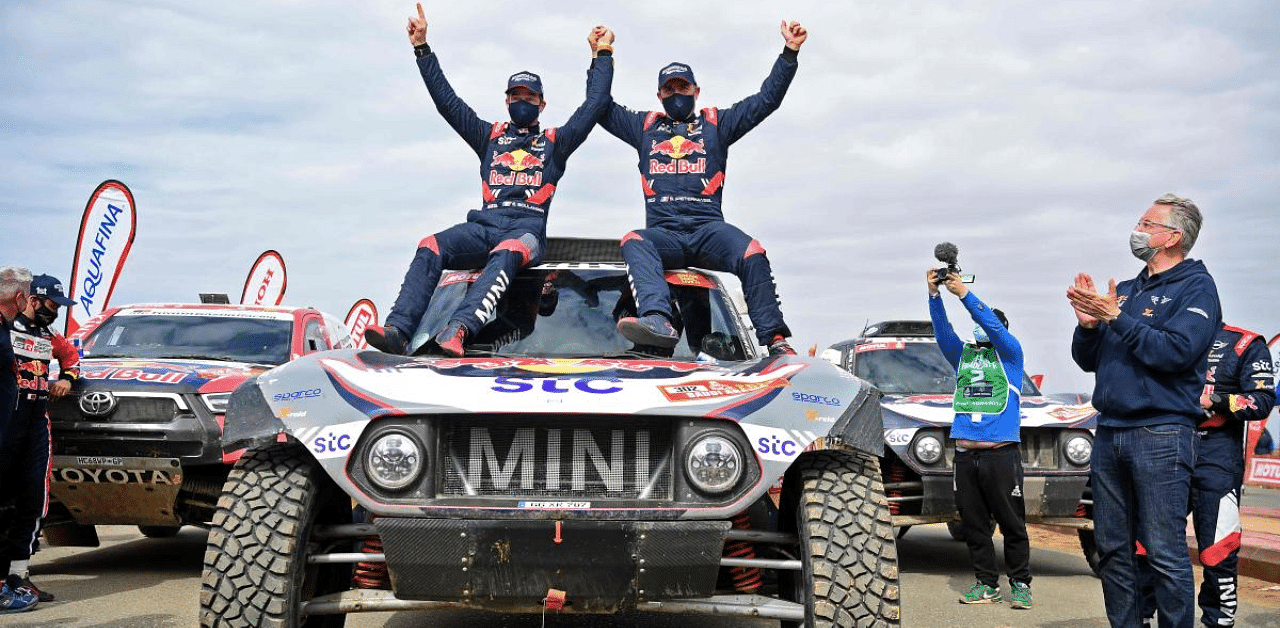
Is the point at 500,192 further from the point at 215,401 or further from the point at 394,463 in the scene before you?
the point at 394,463

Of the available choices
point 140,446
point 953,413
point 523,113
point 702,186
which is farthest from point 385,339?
point 953,413

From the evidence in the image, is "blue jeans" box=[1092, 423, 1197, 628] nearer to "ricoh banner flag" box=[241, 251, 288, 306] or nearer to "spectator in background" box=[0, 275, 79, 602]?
"spectator in background" box=[0, 275, 79, 602]

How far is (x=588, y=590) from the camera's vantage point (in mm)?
3846

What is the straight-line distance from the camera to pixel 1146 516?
4594 mm

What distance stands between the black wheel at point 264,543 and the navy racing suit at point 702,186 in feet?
8.15

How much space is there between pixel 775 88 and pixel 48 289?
4.54m

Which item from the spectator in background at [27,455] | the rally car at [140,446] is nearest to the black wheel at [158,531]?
the rally car at [140,446]

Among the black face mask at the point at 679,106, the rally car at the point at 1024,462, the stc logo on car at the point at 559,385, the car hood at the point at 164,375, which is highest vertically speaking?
the black face mask at the point at 679,106

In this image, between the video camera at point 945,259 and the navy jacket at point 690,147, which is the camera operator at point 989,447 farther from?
the navy jacket at point 690,147

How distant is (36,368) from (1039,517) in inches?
255

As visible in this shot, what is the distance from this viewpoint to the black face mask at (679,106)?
23.7 feet

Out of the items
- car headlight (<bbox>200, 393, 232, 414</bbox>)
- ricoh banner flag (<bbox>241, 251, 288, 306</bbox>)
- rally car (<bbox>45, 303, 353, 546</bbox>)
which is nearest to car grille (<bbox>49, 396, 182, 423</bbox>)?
rally car (<bbox>45, 303, 353, 546</bbox>)

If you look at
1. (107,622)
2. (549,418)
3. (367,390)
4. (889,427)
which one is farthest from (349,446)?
(889,427)

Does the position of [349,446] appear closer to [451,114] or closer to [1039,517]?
[451,114]
